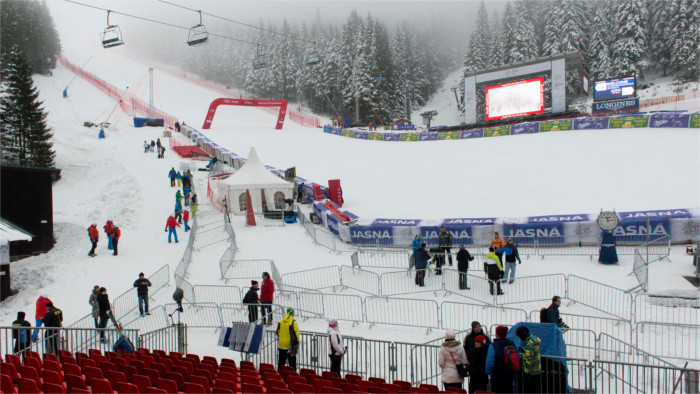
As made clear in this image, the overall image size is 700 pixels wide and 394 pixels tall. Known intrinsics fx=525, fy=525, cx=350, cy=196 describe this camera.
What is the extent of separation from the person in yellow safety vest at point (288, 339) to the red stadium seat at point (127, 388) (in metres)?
2.90

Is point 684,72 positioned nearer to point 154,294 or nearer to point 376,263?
point 376,263

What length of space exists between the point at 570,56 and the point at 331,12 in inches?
5047

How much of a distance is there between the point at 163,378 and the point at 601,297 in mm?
10665

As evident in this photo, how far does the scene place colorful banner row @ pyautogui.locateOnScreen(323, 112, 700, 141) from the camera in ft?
115

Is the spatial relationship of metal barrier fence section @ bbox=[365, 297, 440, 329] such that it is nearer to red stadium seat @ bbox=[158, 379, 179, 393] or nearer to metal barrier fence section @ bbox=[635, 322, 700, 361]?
metal barrier fence section @ bbox=[635, 322, 700, 361]

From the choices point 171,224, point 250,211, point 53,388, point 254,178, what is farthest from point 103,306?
point 254,178

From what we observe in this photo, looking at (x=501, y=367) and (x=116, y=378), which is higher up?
(x=501, y=367)

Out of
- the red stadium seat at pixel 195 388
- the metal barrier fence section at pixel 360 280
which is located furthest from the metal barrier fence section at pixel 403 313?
the red stadium seat at pixel 195 388

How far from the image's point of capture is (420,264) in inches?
606

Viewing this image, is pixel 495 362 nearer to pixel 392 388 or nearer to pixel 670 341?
→ pixel 392 388

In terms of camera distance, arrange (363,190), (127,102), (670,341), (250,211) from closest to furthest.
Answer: (670,341)
(250,211)
(363,190)
(127,102)

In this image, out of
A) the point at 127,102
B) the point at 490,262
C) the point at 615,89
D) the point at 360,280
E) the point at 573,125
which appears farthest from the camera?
the point at 127,102

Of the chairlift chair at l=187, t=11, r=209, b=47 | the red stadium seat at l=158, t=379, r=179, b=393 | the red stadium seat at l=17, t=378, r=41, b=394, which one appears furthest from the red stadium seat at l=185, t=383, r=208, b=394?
the chairlift chair at l=187, t=11, r=209, b=47

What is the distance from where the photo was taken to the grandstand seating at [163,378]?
6.79 meters
